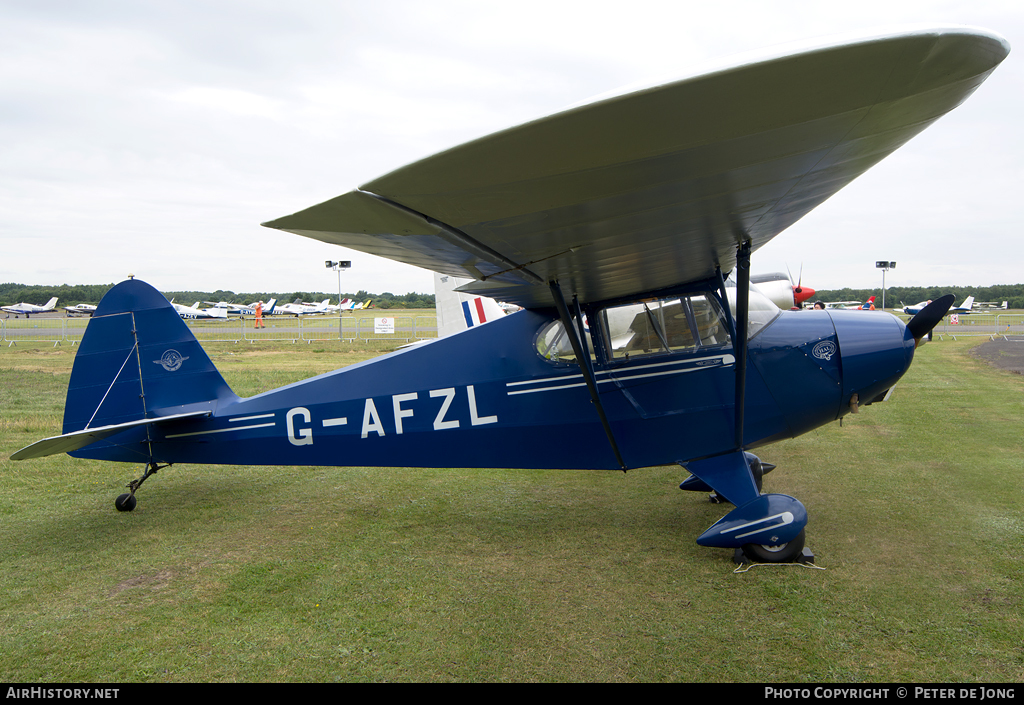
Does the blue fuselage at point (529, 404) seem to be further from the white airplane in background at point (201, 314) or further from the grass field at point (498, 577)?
the white airplane in background at point (201, 314)

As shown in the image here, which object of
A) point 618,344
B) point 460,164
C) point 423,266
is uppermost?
point 460,164

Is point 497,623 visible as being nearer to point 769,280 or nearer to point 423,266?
point 423,266

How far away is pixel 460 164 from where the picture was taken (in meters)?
1.98

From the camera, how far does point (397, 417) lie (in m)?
5.34

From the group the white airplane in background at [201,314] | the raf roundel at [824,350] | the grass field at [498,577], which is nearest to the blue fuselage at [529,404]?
the raf roundel at [824,350]

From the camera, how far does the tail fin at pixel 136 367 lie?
5492 millimetres

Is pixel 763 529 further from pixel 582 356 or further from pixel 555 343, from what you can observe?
pixel 555 343

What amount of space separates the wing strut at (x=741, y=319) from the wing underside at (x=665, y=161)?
0.74 m

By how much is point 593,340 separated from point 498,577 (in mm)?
2058

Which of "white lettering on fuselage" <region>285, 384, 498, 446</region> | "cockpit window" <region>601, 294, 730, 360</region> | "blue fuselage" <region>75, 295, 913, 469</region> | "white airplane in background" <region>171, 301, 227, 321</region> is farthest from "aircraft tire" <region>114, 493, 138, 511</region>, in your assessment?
"white airplane in background" <region>171, 301, 227, 321</region>

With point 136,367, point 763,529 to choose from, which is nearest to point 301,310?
point 136,367

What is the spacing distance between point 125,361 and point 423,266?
154 inches

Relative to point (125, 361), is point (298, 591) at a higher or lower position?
lower

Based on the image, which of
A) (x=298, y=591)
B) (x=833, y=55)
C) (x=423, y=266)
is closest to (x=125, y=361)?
(x=298, y=591)
